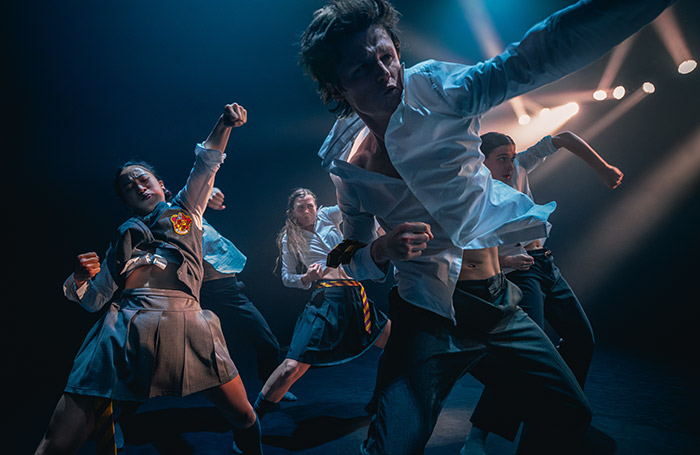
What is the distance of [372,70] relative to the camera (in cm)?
121

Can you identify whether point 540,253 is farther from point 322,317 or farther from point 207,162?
point 207,162

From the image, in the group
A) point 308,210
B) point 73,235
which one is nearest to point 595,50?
point 308,210

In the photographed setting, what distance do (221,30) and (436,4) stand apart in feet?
8.85

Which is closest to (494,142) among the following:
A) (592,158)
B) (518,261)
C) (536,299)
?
(592,158)

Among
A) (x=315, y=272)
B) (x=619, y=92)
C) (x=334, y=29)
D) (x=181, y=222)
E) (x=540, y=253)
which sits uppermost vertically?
(x=619, y=92)

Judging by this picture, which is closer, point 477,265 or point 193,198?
point 477,265

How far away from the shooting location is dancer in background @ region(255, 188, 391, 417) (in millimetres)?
2656

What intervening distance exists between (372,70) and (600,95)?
5.62 metres

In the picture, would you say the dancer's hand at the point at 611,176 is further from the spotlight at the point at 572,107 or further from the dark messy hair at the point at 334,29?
the spotlight at the point at 572,107

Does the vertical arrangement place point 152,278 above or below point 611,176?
below

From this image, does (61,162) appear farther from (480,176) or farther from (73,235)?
(480,176)

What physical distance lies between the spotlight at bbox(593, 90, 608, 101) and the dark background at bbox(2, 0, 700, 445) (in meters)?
0.13

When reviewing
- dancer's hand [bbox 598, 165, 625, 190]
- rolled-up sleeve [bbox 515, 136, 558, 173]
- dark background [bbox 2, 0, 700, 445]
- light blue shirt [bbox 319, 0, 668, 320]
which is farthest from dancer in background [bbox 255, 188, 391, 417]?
dark background [bbox 2, 0, 700, 445]

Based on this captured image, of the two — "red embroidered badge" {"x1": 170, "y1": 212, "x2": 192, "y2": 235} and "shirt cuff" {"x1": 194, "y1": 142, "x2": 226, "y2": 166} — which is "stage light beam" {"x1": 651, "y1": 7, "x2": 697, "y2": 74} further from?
"red embroidered badge" {"x1": 170, "y1": 212, "x2": 192, "y2": 235}
